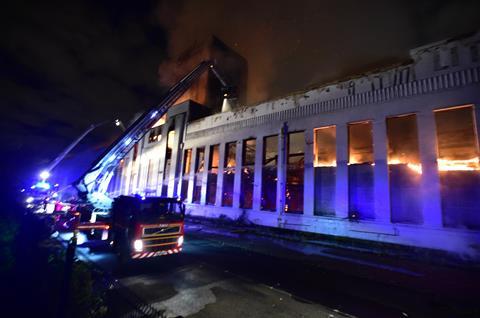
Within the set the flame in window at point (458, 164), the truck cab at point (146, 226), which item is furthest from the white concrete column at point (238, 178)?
the flame in window at point (458, 164)

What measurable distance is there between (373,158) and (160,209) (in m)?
11.1

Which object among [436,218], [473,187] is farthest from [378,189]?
[473,187]

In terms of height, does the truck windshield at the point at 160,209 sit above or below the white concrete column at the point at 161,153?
below

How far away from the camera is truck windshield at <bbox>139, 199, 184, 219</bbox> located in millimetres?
8633

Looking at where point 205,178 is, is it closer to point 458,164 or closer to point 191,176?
point 191,176

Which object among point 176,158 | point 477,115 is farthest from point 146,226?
point 176,158

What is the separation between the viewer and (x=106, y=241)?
952 centimetres

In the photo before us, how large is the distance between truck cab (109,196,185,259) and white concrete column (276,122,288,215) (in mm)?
7763

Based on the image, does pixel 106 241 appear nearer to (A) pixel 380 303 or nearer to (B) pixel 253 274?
(B) pixel 253 274

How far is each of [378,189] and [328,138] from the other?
13.9 feet

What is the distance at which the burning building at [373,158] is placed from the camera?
33.8ft

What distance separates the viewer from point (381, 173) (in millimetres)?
11953

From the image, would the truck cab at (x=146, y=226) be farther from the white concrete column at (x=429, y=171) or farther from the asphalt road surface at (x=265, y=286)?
the white concrete column at (x=429, y=171)

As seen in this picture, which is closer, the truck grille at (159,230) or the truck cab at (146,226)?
the truck cab at (146,226)
